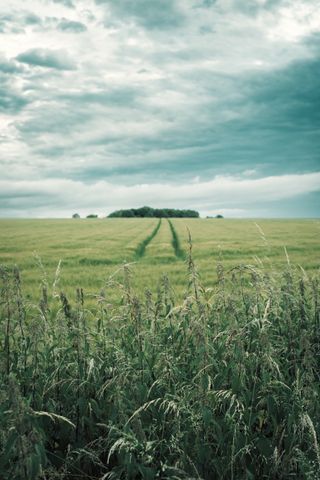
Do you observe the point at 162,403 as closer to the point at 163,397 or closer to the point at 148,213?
the point at 163,397

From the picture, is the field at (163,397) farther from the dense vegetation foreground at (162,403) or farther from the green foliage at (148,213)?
the green foliage at (148,213)

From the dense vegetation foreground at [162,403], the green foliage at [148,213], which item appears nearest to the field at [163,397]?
the dense vegetation foreground at [162,403]

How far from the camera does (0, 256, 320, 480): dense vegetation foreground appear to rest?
2.89m

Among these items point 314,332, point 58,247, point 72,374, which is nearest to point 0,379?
point 72,374

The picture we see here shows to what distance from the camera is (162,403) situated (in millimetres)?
2996

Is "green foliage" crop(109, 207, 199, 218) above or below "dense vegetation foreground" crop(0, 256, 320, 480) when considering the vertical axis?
above

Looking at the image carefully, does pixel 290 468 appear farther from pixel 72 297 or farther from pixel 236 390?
pixel 72 297

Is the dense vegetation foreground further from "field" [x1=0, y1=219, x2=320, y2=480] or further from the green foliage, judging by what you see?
the green foliage

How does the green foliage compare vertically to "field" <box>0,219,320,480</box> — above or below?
above

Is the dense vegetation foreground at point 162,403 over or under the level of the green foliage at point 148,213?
under

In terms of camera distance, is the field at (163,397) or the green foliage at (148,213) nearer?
the field at (163,397)

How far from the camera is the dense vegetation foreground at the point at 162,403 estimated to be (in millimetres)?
2891

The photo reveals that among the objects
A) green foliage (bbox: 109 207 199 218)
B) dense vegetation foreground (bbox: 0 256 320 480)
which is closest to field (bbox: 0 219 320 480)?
dense vegetation foreground (bbox: 0 256 320 480)

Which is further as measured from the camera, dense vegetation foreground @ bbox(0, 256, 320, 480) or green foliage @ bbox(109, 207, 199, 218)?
green foliage @ bbox(109, 207, 199, 218)
